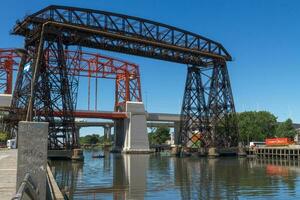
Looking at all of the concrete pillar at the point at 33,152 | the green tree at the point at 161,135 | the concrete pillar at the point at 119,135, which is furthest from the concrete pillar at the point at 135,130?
the concrete pillar at the point at 33,152

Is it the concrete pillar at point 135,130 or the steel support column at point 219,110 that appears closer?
the steel support column at point 219,110

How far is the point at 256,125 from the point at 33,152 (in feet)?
409

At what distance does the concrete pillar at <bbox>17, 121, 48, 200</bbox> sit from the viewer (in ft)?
26.2

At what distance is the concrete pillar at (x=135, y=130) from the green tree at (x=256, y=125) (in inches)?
1191

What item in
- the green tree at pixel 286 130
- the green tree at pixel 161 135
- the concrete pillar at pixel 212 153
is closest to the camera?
the concrete pillar at pixel 212 153

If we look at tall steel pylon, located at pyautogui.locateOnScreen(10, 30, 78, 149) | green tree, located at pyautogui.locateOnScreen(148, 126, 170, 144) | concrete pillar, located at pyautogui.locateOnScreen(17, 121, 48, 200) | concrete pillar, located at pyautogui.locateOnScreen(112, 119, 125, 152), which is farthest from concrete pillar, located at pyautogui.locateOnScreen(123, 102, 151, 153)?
concrete pillar, located at pyautogui.locateOnScreen(17, 121, 48, 200)

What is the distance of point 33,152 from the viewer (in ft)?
26.5

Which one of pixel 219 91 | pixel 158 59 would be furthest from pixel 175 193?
pixel 219 91

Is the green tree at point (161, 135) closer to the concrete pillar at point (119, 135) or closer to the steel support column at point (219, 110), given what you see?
the concrete pillar at point (119, 135)

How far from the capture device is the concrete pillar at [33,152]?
800cm

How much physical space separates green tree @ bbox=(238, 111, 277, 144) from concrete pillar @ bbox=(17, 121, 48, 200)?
119872 millimetres

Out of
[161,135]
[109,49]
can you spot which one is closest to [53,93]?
[109,49]

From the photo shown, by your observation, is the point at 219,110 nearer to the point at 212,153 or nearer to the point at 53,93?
the point at 212,153

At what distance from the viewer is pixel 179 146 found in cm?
8656
